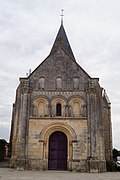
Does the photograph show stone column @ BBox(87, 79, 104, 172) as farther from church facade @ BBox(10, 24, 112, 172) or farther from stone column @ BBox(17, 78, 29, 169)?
stone column @ BBox(17, 78, 29, 169)

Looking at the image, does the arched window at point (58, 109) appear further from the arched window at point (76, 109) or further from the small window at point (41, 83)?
the small window at point (41, 83)

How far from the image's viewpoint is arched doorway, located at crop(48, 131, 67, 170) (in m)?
22.6

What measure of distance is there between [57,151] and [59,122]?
8.94ft

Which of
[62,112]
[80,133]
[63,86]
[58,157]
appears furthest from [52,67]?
[58,157]

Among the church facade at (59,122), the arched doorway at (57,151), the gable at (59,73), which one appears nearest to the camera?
the church facade at (59,122)

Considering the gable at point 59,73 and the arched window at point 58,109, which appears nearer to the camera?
the arched window at point 58,109

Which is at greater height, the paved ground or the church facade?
the church facade

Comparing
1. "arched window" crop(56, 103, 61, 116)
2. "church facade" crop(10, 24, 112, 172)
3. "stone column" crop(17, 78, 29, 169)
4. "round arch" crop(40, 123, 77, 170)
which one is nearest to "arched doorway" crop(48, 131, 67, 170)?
"church facade" crop(10, 24, 112, 172)

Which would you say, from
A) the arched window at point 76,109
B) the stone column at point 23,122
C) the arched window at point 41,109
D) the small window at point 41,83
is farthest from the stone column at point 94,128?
the stone column at point 23,122

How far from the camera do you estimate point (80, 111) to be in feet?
76.9

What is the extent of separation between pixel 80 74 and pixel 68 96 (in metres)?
2.72

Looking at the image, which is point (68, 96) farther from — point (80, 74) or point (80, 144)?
point (80, 144)

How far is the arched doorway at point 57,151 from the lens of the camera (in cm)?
2258

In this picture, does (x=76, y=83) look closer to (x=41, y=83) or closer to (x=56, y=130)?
(x=41, y=83)
